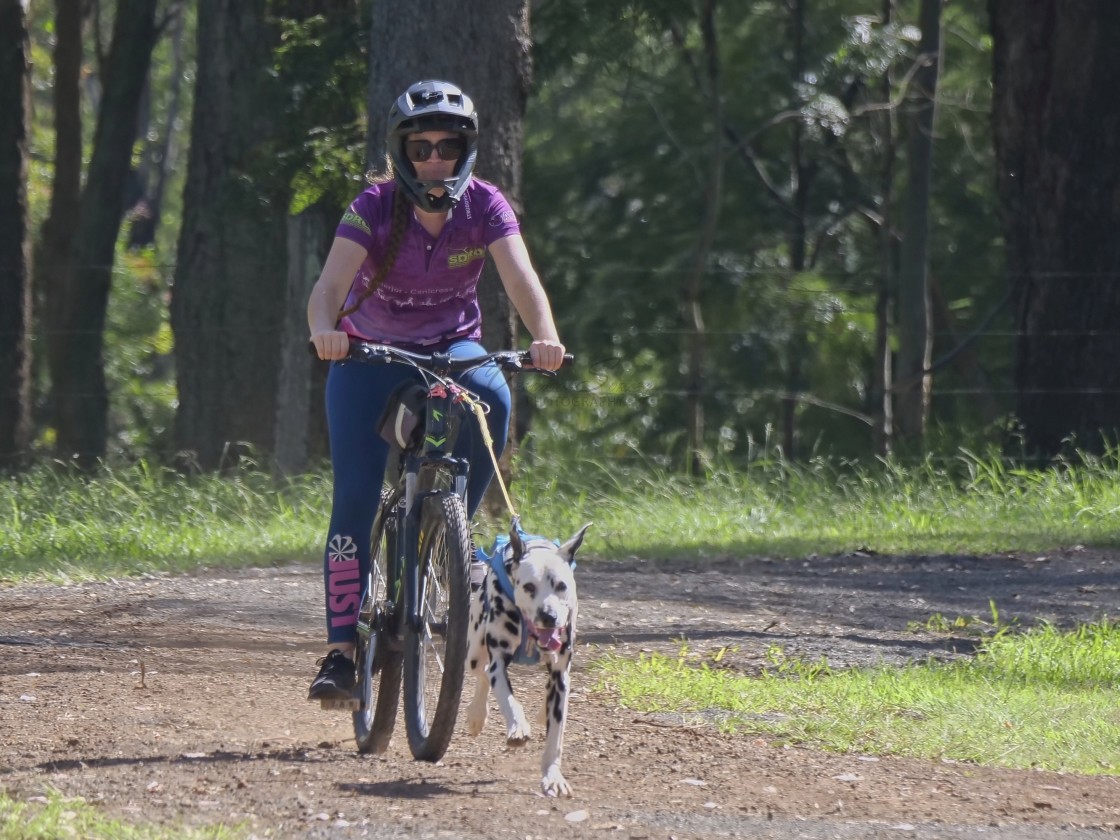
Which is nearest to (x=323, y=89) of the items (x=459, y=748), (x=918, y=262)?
(x=918, y=262)

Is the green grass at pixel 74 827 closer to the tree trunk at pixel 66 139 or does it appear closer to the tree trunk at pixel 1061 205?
the tree trunk at pixel 1061 205

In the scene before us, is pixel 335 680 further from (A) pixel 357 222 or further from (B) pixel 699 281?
(B) pixel 699 281

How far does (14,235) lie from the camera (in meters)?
17.2

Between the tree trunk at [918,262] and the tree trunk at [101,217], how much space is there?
7395 millimetres

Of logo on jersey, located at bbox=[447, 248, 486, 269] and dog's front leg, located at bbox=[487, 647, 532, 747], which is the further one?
logo on jersey, located at bbox=[447, 248, 486, 269]

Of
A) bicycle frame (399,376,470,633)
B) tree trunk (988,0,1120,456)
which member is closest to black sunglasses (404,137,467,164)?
bicycle frame (399,376,470,633)

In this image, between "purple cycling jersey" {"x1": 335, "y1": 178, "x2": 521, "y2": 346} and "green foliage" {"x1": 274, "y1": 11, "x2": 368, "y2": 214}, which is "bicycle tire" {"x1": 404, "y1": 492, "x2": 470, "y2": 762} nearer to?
"purple cycling jersey" {"x1": 335, "y1": 178, "x2": 521, "y2": 346}

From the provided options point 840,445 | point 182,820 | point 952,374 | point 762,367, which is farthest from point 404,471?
point 952,374

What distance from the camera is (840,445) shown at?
1925cm

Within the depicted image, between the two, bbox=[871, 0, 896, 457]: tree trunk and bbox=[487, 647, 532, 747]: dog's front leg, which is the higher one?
bbox=[871, 0, 896, 457]: tree trunk

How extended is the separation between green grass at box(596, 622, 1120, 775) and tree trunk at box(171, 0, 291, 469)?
28.3 feet

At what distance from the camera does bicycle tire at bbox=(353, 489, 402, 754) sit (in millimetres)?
5180

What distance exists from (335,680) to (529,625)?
83 cm

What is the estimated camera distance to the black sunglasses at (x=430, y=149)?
509 centimetres
